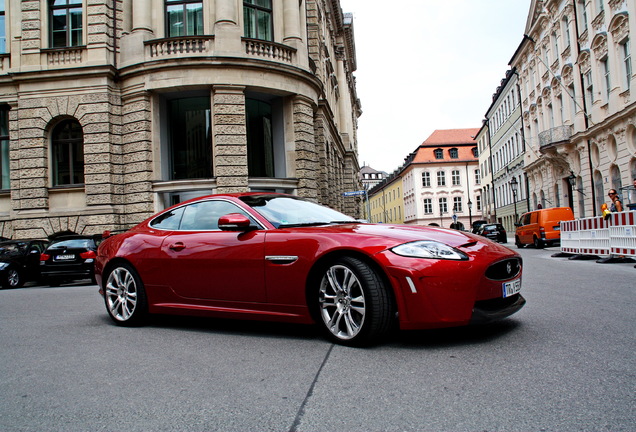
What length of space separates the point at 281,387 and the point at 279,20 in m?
20.8

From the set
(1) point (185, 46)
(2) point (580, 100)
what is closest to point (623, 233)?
(1) point (185, 46)

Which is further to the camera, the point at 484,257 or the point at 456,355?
the point at 484,257

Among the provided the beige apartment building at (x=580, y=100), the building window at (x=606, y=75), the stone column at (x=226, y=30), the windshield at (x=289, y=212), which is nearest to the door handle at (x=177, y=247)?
the windshield at (x=289, y=212)

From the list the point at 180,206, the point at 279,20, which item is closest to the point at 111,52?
the point at 279,20

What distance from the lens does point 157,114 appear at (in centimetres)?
2008

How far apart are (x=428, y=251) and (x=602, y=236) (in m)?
12.9

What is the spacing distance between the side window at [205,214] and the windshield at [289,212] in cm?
19

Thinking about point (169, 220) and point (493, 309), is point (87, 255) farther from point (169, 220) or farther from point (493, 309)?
point (493, 309)

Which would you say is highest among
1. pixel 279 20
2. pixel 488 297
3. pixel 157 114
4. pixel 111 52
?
pixel 279 20

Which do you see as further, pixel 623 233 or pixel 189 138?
pixel 189 138

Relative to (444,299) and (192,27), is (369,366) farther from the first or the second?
(192,27)

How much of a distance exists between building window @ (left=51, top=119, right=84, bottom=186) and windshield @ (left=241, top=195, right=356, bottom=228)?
17.1m

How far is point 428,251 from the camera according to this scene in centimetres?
398

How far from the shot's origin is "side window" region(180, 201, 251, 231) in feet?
17.1
